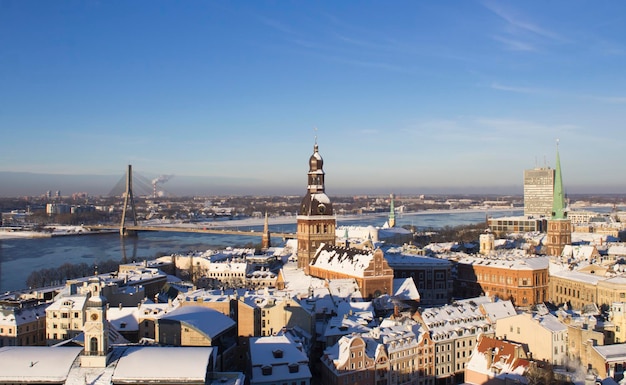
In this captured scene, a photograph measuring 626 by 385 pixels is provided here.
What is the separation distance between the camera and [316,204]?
38.7 metres

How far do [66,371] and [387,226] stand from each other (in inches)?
2816

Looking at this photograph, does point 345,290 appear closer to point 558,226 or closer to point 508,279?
point 508,279

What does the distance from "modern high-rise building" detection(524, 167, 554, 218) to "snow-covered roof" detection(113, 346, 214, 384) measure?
10898 centimetres

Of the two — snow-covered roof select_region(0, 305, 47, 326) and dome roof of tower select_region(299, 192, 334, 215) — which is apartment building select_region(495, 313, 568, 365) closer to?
dome roof of tower select_region(299, 192, 334, 215)

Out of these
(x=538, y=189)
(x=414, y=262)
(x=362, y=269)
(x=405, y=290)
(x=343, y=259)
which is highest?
(x=538, y=189)

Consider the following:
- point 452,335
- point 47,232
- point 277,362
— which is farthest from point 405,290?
point 47,232

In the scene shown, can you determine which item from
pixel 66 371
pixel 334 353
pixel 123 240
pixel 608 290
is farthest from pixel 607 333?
pixel 123 240

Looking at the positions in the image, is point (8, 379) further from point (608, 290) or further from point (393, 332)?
point (608, 290)

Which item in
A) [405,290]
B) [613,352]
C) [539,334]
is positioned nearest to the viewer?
[613,352]

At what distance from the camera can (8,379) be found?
17656 mm

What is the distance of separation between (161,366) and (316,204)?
21761 mm

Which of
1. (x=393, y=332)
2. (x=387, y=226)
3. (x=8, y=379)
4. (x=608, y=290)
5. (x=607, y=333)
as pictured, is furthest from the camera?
(x=387, y=226)

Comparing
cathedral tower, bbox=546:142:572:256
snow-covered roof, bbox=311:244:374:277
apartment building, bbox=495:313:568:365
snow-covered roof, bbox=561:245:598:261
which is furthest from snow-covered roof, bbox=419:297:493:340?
cathedral tower, bbox=546:142:572:256

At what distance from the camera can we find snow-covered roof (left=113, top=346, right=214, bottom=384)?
57.4 feet
